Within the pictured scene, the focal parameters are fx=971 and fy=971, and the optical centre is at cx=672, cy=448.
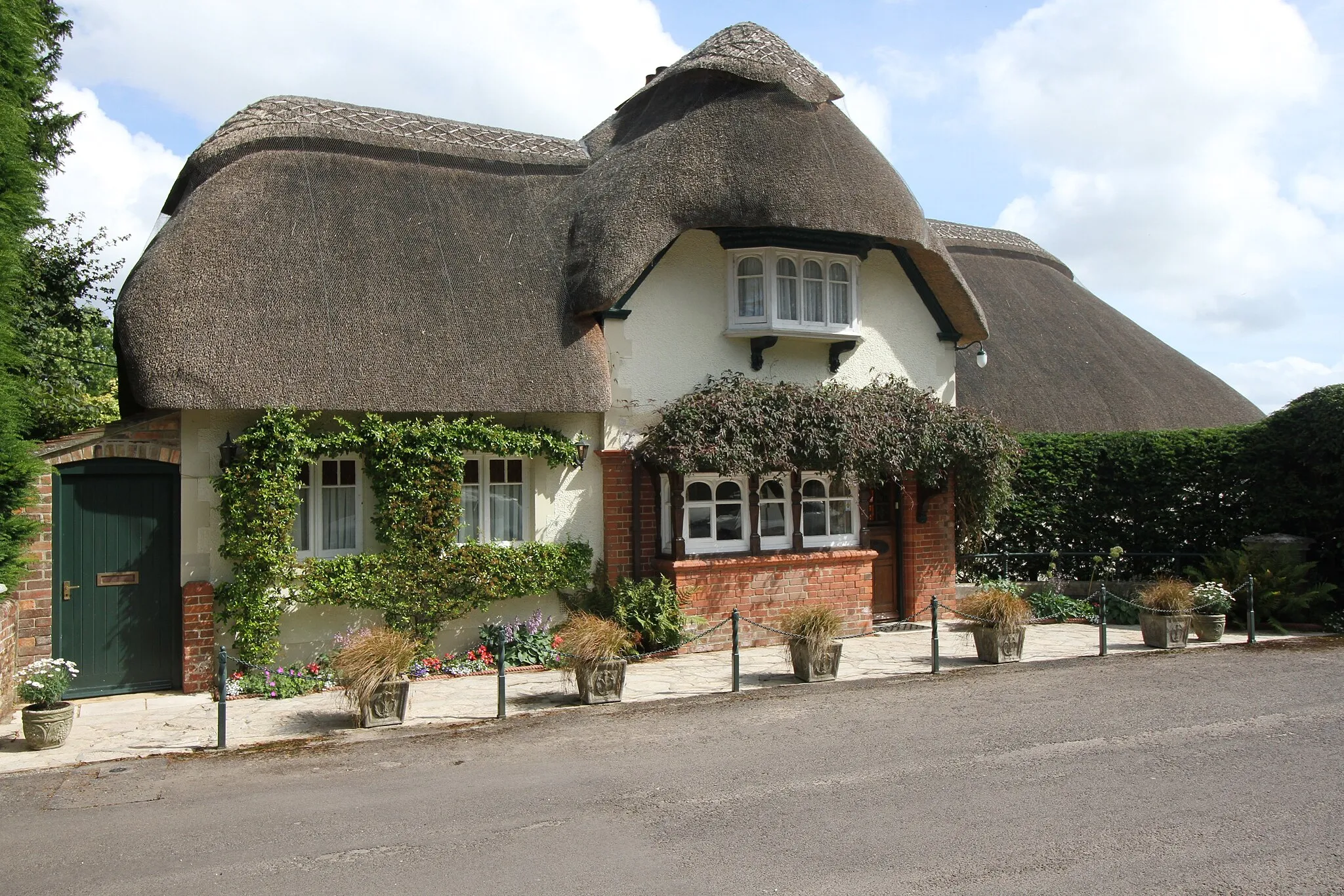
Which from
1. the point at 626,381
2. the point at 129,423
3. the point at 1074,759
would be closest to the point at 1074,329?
the point at 626,381

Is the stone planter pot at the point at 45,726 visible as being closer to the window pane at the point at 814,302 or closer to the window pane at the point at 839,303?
the window pane at the point at 814,302

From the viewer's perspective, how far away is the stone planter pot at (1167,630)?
40.3 ft

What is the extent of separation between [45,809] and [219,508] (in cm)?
415

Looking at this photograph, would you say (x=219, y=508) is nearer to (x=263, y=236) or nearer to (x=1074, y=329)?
(x=263, y=236)

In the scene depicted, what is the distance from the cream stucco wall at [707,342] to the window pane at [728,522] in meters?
1.51

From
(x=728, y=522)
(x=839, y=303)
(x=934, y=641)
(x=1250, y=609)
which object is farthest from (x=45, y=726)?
(x=1250, y=609)

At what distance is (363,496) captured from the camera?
11.3 meters

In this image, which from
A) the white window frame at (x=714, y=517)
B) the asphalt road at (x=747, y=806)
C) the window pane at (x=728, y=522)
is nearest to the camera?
the asphalt road at (x=747, y=806)

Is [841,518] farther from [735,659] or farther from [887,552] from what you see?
[735,659]

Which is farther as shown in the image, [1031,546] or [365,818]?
[1031,546]

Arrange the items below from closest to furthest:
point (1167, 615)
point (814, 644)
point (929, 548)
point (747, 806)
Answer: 1. point (747, 806)
2. point (814, 644)
3. point (1167, 615)
4. point (929, 548)

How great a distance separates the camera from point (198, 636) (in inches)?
402

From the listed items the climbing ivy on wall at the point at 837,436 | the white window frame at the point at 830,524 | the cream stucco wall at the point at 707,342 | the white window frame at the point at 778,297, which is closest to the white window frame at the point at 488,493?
the cream stucco wall at the point at 707,342

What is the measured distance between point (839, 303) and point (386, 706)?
8312 mm
